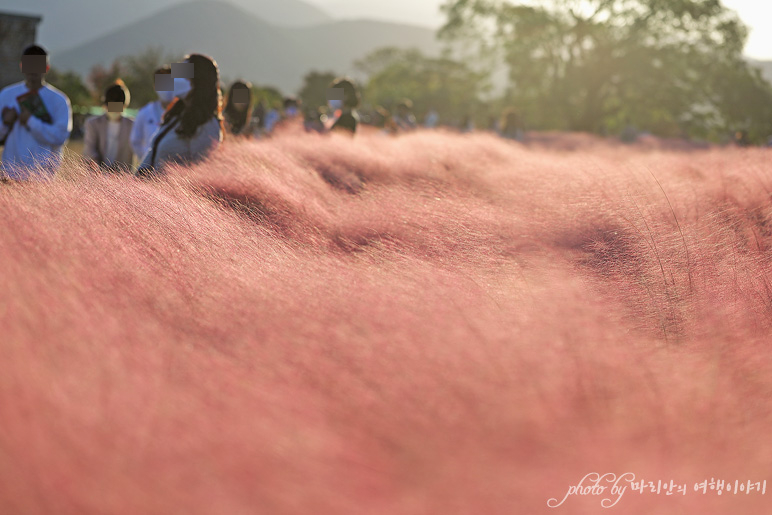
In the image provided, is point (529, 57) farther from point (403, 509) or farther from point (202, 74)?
point (403, 509)

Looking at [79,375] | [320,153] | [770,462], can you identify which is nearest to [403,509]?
[79,375]

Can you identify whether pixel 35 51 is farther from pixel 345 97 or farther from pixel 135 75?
pixel 135 75

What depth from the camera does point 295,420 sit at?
156cm

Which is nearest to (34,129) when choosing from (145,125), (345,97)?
(145,125)

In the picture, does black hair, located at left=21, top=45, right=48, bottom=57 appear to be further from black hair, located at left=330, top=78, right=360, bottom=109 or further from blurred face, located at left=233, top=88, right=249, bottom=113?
black hair, located at left=330, top=78, right=360, bottom=109

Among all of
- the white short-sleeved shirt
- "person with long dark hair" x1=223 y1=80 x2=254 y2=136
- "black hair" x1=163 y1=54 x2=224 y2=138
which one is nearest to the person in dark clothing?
"person with long dark hair" x1=223 y1=80 x2=254 y2=136

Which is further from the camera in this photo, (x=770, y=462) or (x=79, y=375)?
(x=770, y=462)

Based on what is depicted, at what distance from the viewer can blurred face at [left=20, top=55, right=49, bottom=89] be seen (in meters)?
5.07

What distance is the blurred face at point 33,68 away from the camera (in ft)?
16.6

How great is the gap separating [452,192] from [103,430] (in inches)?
117

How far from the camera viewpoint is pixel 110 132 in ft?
21.7

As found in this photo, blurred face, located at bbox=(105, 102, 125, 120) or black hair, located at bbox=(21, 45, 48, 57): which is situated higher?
black hair, located at bbox=(21, 45, 48, 57)

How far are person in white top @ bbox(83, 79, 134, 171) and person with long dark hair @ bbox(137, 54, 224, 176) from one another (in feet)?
7.32

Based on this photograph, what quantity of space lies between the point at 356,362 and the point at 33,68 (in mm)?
4686
